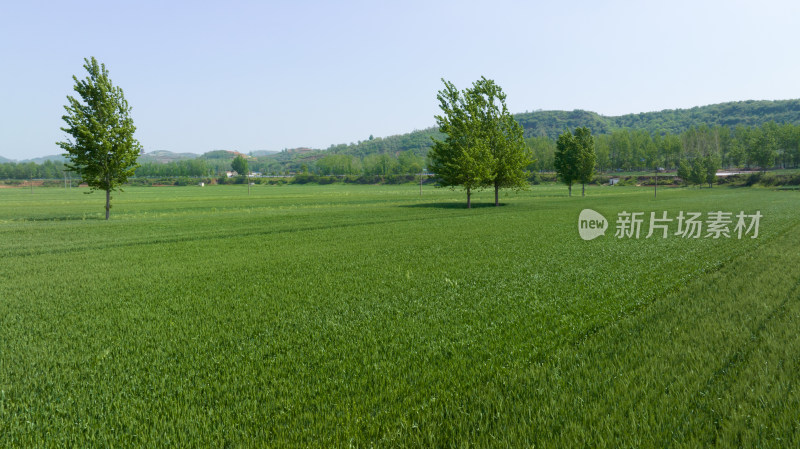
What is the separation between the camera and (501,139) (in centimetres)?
4044

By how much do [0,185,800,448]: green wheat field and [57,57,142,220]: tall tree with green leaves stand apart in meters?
→ 21.4

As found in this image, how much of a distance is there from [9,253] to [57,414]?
15228 mm

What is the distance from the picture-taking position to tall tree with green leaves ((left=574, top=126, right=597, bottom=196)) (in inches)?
2501

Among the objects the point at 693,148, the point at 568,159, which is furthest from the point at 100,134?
the point at 693,148

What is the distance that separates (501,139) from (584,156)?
97.7 feet

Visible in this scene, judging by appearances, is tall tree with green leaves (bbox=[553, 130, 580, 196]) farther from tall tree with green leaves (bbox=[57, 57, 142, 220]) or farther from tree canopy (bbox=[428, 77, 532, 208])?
tall tree with green leaves (bbox=[57, 57, 142, 220])

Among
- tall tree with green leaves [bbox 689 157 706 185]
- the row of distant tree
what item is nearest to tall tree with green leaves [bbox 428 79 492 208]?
tall tree with green leaves [bbox 689 157 706 185]

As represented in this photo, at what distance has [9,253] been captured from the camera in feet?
49.7

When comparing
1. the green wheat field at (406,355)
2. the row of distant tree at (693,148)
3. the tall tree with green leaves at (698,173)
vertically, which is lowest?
the green wheat field at (406,355)

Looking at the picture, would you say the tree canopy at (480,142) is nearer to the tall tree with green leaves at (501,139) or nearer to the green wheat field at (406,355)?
the tall tree with green leaves at (501,139)

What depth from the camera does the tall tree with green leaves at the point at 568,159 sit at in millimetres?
63750

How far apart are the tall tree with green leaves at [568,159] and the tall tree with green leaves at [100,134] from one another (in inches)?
2233

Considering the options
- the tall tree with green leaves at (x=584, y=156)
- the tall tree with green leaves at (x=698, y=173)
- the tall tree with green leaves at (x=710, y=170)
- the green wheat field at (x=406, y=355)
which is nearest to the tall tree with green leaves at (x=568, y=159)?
the tall tree with green leaves at (x=584, y=156)

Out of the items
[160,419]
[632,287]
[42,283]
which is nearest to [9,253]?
[42,283]
